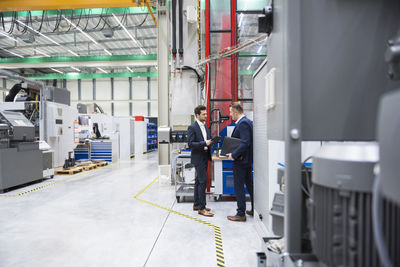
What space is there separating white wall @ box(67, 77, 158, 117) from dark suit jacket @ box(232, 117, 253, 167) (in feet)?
44.7

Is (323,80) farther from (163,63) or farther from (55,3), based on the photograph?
(55,3)

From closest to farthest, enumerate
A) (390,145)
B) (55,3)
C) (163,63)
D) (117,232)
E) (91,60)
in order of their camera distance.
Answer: (390,145), (117,232), (163,63), (55,3), (91,60)

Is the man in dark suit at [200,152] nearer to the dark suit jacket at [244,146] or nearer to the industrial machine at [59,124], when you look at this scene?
the dark suit jacket at [244,146]

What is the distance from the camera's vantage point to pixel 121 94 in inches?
646

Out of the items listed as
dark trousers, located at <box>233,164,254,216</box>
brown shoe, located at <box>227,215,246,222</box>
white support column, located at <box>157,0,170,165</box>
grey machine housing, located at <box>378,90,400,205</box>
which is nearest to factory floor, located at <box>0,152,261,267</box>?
brown shoe, located at <box>227,215,246,222</box>

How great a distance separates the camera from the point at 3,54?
1279 cm

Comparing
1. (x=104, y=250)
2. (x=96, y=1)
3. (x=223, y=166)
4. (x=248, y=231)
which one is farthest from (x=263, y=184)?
(x=96, y=1)

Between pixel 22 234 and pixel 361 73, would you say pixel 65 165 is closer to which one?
pixel 22 234

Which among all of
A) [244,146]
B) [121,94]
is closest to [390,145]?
[244,146]

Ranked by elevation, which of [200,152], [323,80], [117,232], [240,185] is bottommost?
[117,232]

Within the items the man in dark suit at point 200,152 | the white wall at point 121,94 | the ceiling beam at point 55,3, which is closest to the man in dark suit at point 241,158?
the man in dark suit at point 200,152

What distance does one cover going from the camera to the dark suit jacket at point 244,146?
119 inches

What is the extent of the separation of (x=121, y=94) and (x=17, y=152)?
11885 mm

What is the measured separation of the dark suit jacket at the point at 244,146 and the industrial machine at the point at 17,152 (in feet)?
14.9
